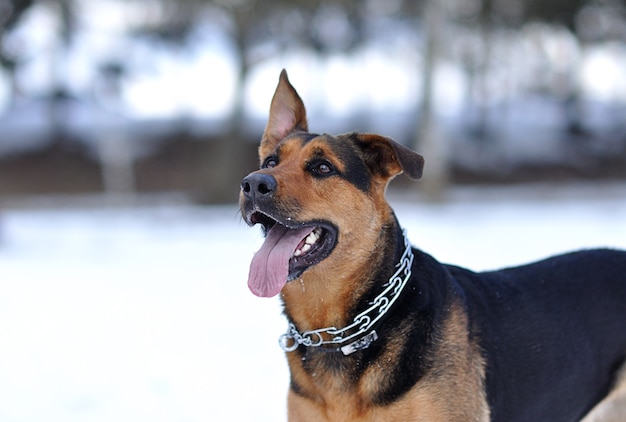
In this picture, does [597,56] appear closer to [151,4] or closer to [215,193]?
[151,4]

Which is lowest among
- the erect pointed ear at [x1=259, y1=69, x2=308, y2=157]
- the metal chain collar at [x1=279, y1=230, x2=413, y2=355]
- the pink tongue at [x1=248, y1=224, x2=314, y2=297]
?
the metal chain collar at [x1=279, y1=230, x2=413, y2=355]

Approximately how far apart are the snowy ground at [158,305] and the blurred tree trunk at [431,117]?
164 cm

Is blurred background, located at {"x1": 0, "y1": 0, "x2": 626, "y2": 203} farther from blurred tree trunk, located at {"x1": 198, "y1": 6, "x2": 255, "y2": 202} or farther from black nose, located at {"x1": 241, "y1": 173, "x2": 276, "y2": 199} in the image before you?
black nose, located at {"x1": 241, "y1": 173, "x2": 276, "y2": 199}

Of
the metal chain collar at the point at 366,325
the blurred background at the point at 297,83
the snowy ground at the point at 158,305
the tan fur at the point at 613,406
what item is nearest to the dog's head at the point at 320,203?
the metal chain collar at the point at 366,325

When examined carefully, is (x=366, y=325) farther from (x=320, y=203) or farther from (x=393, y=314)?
(x=320, y=203)

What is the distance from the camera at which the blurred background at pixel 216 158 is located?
22.8 ft

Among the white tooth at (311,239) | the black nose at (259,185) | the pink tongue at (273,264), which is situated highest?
the black nose at (259,185)

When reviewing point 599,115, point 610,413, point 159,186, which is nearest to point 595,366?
point 610,413

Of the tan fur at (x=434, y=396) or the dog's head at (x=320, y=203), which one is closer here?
the tan fur at (x=434, y=396)

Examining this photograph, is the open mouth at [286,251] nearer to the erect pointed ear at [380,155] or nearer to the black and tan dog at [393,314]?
the black and tan dog at [393,314]

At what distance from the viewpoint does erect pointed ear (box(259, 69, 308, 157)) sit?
14.6ft

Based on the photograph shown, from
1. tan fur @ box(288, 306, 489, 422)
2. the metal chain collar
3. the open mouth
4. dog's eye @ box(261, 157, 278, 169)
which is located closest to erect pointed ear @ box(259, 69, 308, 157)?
dog's eye @ box(261, 157, 278, 169)

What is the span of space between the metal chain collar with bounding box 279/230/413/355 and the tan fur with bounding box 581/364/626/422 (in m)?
1.30

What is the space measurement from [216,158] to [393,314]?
1793cm
